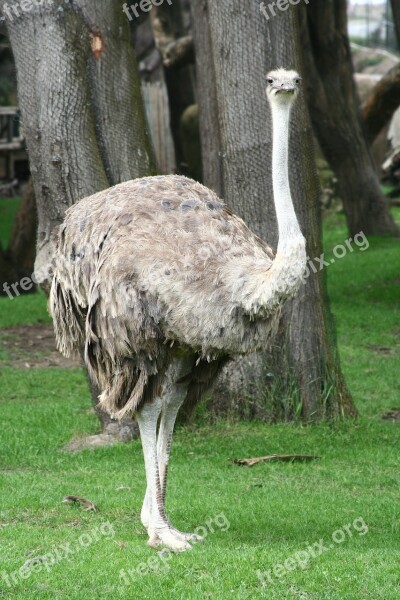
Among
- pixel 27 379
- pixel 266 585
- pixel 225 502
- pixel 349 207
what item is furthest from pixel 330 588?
pixel 349 207

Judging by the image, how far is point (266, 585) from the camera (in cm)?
545

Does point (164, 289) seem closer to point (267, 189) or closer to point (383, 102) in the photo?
point (267, 189)

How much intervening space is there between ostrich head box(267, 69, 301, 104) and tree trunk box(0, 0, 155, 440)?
2.98 meters

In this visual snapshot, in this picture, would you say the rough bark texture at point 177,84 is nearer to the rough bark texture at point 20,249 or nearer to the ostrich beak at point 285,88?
the rough bark texture at point 20,249

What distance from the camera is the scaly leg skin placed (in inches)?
244

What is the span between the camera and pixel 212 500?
7.16 metres

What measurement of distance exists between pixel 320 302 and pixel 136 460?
2.01 m

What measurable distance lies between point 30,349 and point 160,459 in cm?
615

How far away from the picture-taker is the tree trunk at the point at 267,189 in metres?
8.95

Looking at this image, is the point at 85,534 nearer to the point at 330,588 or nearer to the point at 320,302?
the point at 330,588

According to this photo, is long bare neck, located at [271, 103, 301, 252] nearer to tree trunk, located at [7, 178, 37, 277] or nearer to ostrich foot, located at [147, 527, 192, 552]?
ostrich foot, located at [147, 527, 192, 552]

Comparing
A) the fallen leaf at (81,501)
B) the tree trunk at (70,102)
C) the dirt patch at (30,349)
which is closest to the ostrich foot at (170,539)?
the fallen leaf at (81,501)

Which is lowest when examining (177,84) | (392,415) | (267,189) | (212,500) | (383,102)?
(392,415)

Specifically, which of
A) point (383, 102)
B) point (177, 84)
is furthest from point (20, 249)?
point (177, 84)
